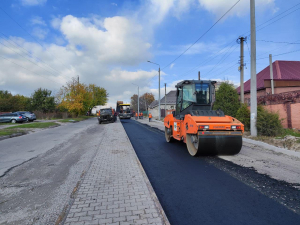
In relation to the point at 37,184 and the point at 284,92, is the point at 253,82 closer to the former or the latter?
the point at 284,92

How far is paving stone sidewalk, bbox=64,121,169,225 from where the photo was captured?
2.94 metres

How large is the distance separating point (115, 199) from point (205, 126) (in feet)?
12.3

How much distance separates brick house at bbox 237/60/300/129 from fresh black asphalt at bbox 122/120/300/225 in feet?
29.8

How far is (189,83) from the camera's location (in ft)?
27.0

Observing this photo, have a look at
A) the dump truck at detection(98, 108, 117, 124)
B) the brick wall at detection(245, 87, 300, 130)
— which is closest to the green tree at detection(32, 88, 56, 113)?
the dump truck at detection(98, 108, 117, 124)

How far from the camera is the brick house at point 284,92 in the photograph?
42.1 feet

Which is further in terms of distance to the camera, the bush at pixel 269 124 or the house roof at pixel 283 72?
the house roof at pixel 283 72

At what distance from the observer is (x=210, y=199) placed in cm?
375

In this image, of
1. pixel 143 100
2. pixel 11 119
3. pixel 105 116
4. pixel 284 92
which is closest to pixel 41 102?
pixel 11 119

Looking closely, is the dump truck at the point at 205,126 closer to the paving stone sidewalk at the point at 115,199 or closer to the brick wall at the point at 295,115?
the paving stone sidewalk at the point at 115,199

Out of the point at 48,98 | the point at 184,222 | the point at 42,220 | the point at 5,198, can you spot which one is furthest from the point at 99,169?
the point at 48,98

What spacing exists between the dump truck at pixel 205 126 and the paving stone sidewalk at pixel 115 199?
2256mm

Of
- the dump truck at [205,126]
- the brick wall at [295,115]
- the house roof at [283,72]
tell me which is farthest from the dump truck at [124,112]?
the dump truck at [205,126]

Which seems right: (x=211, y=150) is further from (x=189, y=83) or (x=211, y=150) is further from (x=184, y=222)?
(x=184, y=222)
